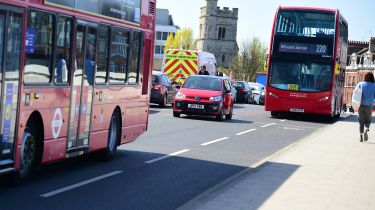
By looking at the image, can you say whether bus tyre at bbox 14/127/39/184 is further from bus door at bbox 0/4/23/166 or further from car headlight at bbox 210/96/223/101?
car headlight at bbox 210/96/223/101

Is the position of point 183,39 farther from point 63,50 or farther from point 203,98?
point 63,50

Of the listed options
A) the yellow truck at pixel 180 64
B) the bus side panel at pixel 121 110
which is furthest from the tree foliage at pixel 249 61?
the bus side panel at pixel 121 110

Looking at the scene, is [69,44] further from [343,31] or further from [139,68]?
[343,31]

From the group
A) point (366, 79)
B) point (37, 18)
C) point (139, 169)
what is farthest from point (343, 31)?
point (37, 18)

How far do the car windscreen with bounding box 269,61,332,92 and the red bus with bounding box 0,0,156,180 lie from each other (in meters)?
19.4

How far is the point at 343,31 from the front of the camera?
39.6m

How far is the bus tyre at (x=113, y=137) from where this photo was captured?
50.1ft

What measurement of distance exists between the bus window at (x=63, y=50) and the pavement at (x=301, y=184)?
→ 102 inches

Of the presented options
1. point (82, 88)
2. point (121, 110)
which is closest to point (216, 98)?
point (121, 110)

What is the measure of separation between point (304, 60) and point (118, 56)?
21555 mm

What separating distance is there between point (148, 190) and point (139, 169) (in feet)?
8.10

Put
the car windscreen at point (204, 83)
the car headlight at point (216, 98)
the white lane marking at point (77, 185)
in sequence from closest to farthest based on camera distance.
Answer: the white lane marking at point (77, 185) → the car headlight at point (216, 98) → the car windscreen at point (204, 83)

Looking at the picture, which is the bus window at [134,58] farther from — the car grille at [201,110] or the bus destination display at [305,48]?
the bus destination display at [305,48]

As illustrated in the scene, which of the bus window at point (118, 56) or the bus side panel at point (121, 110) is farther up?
the bus window at point (118, 56)
